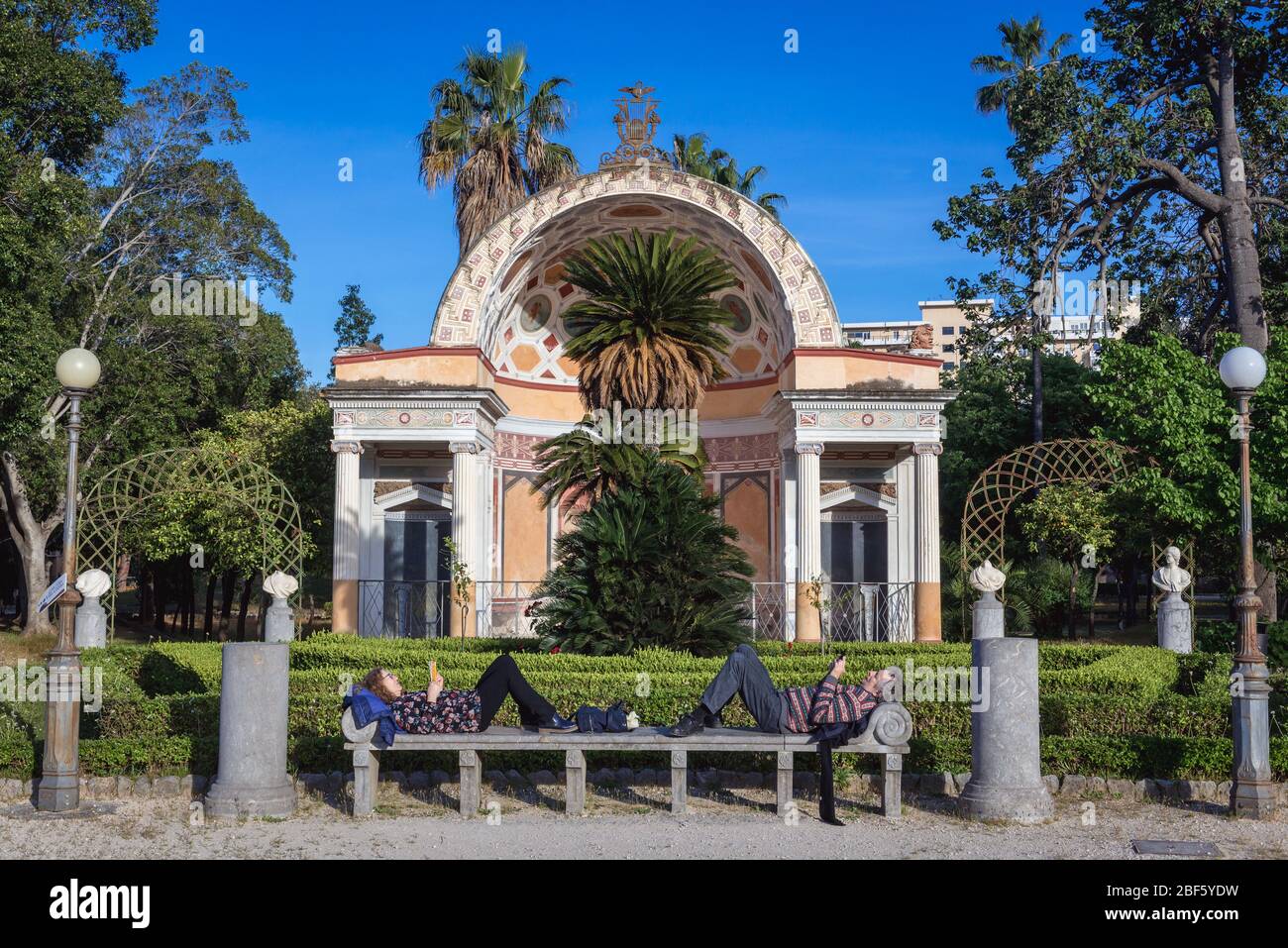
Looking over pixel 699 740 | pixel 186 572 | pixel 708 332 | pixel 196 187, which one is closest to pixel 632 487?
pixel 708 332

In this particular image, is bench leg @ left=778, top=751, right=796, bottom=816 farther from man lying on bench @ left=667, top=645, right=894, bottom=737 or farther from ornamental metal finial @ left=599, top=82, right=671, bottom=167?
ornamental metal finial @ left=599, top=82, right=671, bottom=167

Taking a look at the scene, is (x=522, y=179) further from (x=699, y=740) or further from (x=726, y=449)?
(x=699, y=740)

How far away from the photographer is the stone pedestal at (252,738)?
991 cm

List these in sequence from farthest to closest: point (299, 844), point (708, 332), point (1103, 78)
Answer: point (1103, 78)
point (708, 332)
point (299, 844)

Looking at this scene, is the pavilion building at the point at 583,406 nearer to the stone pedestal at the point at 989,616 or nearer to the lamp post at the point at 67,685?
the stone pedestal at the point at 989,616

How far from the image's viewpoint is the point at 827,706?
33.3ft

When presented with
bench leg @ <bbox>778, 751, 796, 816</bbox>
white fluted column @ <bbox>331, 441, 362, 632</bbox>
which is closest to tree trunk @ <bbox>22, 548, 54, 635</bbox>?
white fluted column @ <bbox>331, 441, 362, 632</bbox>

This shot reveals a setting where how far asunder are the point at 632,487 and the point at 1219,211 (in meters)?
16.4

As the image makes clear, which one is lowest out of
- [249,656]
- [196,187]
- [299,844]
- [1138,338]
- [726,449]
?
[299,844]

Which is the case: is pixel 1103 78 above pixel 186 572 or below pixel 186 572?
above

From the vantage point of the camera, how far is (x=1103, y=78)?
26500 millimetres

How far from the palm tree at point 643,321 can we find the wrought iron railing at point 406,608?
9187 millimetres

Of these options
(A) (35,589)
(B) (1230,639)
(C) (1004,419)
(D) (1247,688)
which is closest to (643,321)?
(D) (1247,688)

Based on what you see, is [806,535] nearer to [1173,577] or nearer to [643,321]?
[1173,577]
